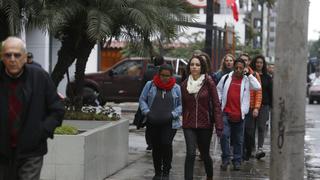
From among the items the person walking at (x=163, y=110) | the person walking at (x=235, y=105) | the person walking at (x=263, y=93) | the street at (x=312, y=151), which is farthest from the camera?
the person walking at (x=263, y=93)

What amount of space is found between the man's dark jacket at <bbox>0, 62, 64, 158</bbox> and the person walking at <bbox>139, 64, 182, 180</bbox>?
3.99 metres

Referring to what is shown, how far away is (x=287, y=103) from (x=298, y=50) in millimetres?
482

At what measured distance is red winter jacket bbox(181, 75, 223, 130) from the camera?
8820 mm

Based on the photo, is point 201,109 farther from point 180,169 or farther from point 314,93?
point 314,93

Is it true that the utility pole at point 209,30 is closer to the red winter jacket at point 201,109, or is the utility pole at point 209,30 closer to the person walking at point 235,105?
the person walking at point 235,105

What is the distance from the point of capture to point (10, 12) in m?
10.2

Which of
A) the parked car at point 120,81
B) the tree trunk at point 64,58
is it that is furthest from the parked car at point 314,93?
the tree trunk at point 64,58

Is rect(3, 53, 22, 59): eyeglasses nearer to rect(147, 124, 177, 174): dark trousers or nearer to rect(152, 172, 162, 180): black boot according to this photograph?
rect(147, 124, 177, 174): dark trousers

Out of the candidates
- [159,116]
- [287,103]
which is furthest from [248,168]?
[287,103]

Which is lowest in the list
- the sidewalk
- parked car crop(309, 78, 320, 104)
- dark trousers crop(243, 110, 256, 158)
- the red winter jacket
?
parked car crop(309, 78, 320, 104)

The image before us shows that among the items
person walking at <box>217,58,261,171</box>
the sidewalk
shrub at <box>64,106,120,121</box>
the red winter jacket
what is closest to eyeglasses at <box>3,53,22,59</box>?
the red winter jacket

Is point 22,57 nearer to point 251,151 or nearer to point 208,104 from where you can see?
point 208,104

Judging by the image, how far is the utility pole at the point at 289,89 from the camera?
19.8 feet

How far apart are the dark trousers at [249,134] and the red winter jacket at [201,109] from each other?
252 cm
